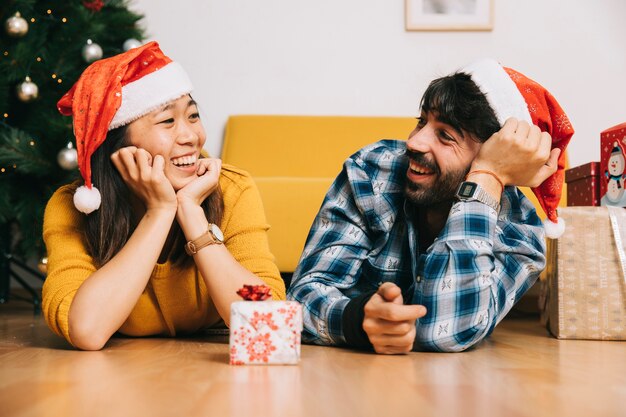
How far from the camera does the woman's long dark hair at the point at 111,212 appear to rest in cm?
151

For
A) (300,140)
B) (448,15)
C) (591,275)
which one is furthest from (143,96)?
(448,15)

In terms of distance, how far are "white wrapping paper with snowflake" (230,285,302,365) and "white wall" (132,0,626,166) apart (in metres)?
2.32

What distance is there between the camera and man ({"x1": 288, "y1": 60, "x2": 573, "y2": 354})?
1399mm

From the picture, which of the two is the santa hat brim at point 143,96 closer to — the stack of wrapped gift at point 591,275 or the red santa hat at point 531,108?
the red santa hat at point 531,108

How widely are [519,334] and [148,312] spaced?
99 centimetres

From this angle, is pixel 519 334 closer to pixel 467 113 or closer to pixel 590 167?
pixel 590 167

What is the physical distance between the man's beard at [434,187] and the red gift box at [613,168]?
647mm

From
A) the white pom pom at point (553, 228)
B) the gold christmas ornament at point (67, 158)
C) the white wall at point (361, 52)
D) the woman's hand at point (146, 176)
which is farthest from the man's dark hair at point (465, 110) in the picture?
the white wall at point (361, 52)

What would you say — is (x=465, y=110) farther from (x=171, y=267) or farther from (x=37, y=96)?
(x=37, y=96)

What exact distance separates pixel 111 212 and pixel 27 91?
1.28m

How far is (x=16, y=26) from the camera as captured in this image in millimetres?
2543

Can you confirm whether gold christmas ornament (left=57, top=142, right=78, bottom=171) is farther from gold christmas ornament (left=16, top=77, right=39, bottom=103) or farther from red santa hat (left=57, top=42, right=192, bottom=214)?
red santa hat (left=57, top=42, right=192, bottom=214)

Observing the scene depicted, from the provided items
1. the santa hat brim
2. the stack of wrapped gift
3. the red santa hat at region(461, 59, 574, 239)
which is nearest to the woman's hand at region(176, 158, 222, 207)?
the santa hat brim

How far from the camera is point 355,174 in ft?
5.32
